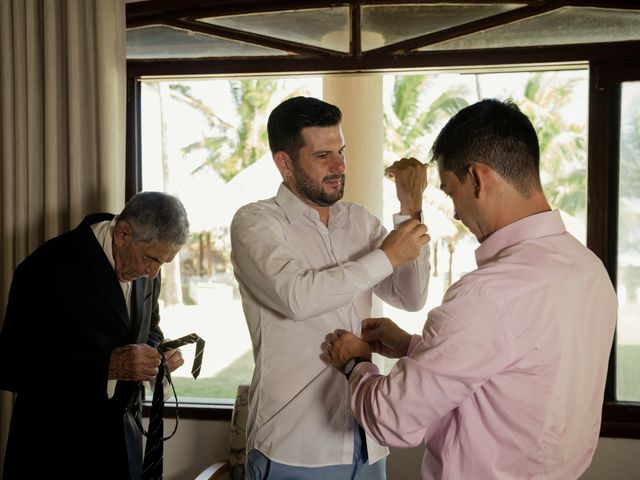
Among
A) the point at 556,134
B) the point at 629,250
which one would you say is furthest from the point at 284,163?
the point at 556,134

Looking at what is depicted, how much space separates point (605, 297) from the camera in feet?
4.45

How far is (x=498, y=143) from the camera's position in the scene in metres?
1.31

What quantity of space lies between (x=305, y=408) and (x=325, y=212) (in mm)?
559

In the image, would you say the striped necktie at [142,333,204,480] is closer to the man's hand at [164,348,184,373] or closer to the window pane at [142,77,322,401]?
the man's hand at [164,348,184,373]

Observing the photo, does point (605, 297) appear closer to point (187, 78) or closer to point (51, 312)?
point (51, 312)

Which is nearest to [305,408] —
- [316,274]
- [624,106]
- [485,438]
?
[316,274]

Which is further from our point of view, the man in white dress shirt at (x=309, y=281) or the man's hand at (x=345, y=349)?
the man in white dress shirt at (x=309, y=281)

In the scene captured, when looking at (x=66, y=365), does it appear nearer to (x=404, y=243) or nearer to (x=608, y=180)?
(x=404, y=243)

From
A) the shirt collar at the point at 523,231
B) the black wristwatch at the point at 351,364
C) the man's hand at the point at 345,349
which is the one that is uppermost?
the shirt collar at the point at 523,231

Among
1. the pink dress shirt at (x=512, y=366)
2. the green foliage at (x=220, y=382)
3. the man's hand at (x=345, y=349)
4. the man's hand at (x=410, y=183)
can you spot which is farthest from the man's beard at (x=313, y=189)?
the green foliage at (x=220, y=382)

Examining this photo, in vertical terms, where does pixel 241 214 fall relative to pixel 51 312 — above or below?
above

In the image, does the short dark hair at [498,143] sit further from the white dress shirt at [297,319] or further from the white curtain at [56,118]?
the white curtain at [56,118]

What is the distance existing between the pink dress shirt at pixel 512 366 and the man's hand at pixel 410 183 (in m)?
0.65

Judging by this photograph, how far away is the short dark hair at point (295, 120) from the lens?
78.4 inches
